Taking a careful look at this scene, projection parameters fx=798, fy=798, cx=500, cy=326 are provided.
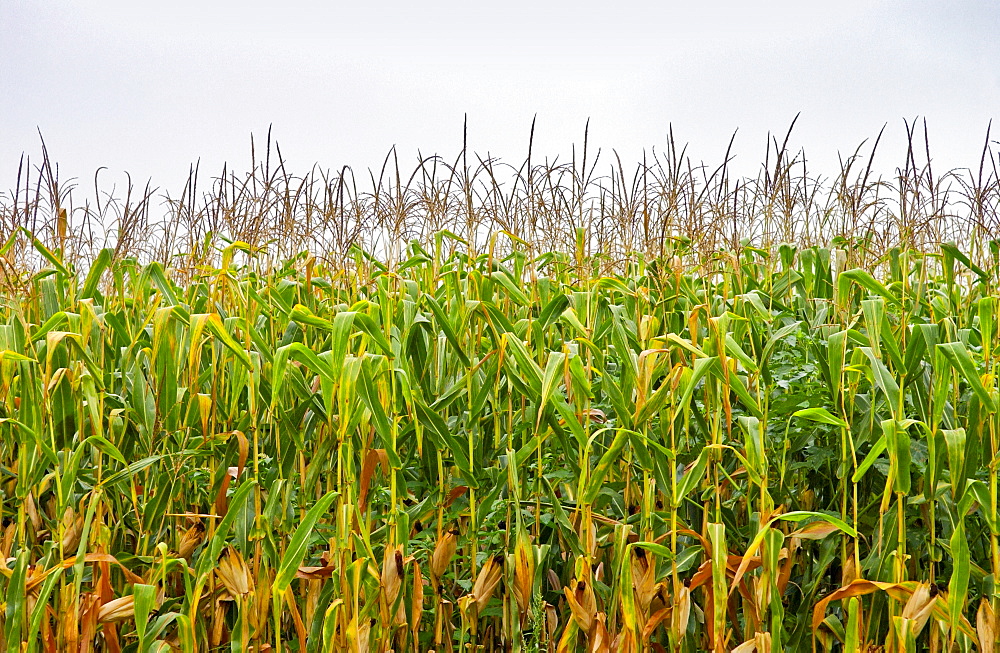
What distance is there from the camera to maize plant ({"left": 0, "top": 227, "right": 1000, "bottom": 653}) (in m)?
1.97

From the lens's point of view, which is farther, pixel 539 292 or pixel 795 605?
pixel 539 292

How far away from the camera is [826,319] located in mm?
2521

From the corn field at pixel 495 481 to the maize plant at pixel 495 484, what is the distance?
1cm

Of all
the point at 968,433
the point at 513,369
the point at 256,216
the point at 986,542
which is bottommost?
the point at 986,542

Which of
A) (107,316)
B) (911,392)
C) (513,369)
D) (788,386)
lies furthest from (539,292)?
(107,316)

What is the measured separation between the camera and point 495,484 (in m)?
2.23

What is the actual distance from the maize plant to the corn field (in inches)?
0.4

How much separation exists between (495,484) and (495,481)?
0.12 feet

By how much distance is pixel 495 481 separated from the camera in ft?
7.45

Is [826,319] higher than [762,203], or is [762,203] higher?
[762,203]

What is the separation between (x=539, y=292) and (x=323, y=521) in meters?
1.01

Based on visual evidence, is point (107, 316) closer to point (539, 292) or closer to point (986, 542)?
point (539, 292)

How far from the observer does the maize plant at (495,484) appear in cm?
197

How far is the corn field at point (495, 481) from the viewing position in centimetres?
197
